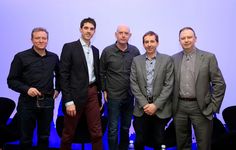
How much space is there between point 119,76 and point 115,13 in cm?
130

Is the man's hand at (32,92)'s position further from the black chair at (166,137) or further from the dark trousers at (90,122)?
the black chair at (166,137)

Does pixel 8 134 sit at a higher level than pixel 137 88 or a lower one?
lower

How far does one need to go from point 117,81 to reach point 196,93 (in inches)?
35.2

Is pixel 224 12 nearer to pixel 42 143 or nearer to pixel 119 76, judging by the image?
pixel 119 76

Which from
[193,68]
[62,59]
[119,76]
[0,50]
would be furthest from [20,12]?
[193,68]

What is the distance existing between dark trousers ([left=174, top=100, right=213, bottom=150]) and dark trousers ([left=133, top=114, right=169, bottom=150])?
0.16 m

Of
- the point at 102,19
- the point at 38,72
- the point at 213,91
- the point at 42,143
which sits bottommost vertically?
the point at 42,143

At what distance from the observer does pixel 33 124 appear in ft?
10.9

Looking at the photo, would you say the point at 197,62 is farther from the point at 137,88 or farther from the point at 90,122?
the point at 90,122

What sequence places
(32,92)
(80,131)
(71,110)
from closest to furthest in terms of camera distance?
(32,92) → (71,110) → (80,131)

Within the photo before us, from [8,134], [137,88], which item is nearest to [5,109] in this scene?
[8,134]

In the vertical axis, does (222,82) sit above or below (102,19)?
below

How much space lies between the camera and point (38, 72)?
3307 mm

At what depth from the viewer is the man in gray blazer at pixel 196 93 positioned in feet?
10.7
